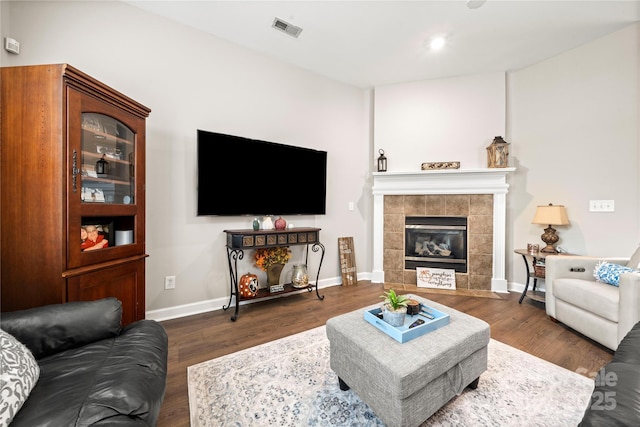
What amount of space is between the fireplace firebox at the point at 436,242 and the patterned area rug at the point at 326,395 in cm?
171

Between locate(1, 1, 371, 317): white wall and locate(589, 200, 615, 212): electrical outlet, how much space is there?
10.4ft

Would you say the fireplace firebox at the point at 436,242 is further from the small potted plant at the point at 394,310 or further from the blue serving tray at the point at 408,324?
the small potted plant at the point at 394,310

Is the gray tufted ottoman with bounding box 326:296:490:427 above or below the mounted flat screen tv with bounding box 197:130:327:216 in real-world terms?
below

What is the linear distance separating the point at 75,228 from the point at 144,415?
49.8 inches

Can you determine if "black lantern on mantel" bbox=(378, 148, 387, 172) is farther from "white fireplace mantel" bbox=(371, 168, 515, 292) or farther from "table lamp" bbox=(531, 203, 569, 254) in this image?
"table lamp" bbox=(531, 203, 569, 254)

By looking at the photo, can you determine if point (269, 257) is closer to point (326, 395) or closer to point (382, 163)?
point (326, 395)

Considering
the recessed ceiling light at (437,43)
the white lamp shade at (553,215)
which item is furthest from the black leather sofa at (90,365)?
the white lamp shade at (553,215)

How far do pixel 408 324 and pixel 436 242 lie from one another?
2502 millimetres


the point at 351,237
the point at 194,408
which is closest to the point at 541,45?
the point at 351,237

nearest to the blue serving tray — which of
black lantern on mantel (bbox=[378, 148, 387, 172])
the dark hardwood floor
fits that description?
the dark hardwood floor

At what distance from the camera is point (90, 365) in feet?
3.48

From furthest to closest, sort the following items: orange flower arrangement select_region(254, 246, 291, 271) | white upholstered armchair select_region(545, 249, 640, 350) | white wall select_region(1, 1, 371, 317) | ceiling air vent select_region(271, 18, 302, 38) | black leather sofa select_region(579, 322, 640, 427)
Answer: orange flower arrangement select_region(254, 246, 291, 271)
ceiling air vent select_region(271, 18, 302, 38)
white wall select_region(1, 1, 371, 317)
white upholstered armchair select_region(545, 249, 640, 350)
black leather sofa select_region(579, 322, 640, 427)

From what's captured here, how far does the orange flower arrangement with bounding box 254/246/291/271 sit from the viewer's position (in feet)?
9.30

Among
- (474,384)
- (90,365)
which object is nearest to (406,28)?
(474,384)
